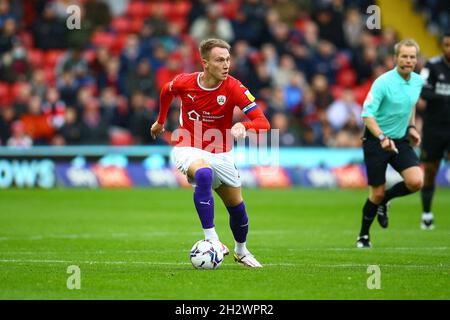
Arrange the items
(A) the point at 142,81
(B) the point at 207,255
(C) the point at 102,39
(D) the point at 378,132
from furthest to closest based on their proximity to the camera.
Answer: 1. (C) the point at 102,39
2. (A) the point at 142,81
3. (D) the point at 378,132
4. (B) the point at 207,255

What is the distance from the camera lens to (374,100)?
12.0 m

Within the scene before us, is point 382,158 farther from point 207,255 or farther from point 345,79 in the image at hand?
point 345,79

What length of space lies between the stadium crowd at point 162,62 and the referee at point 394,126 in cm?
1226

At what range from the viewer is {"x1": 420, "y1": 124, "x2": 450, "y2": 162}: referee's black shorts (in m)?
15.3

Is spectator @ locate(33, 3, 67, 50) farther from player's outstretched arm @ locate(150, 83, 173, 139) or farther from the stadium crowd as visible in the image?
player's outstretched arm @ locate(150, 83, 173, 139)

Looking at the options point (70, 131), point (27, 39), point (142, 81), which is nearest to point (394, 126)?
point (70, 131)

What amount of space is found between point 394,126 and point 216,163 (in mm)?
3039

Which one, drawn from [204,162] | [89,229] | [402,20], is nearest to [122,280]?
[204,162]

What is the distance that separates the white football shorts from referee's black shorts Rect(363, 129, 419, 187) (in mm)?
2593

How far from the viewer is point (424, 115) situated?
51.3 ft

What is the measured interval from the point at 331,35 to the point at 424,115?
41.7 ft

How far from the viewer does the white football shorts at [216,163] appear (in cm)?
1009

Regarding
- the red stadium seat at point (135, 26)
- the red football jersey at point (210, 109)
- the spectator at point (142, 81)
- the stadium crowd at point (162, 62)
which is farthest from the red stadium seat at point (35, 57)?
the red football jersey at point (210, 109)

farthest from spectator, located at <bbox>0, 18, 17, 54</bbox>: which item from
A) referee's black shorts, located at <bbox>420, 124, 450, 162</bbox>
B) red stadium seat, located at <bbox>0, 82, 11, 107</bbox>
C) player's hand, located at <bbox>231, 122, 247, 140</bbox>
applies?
player's hand, located at <bbox>231, 122, 247, 140</bbox>
